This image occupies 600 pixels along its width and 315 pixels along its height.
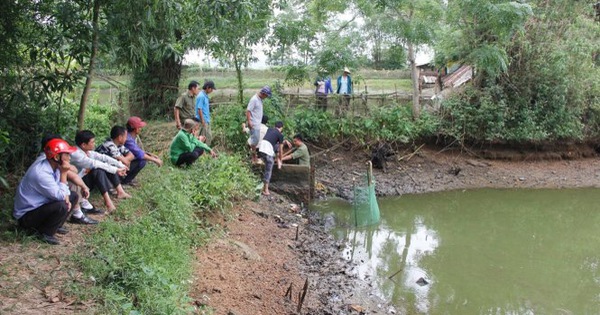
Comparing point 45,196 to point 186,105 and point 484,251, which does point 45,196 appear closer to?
point 186,105

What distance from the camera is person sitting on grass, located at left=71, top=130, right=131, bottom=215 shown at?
564cm

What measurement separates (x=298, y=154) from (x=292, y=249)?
3.07 m

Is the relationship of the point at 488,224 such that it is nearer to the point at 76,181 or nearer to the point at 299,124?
the point at 299,124

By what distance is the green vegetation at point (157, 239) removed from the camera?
423 cm

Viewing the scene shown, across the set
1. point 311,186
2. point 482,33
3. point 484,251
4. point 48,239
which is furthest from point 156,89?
point 482,33

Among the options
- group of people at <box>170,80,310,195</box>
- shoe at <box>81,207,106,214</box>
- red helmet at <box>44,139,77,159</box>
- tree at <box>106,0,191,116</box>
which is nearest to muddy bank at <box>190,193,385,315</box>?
group of people at <box>170,80,310,195</box>

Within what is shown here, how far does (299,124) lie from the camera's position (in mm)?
13055

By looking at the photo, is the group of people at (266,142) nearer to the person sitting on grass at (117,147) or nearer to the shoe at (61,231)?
the person sitting on grass at (117,147)

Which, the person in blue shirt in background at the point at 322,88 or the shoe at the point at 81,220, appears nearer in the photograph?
the shoe at the point at 81,220

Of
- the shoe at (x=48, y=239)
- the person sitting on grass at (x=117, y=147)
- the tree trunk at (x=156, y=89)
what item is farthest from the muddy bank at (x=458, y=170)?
the shoe at (x=48, y=239)

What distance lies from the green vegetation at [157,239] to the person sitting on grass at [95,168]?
10.2 inches

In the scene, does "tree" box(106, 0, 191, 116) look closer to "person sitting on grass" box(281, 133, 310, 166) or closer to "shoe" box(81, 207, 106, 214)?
"shoe" box(81, 207, 106, 214)

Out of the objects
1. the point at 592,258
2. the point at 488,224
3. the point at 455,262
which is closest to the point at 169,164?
the point at 455,262

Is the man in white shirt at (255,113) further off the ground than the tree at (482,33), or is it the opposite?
the tree at (482,33)
